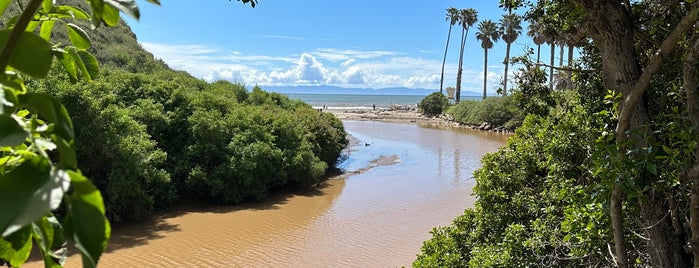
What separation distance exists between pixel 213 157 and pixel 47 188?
15.9 meters

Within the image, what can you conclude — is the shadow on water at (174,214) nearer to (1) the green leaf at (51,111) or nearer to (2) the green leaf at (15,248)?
(2) the green leaf at (15,248)

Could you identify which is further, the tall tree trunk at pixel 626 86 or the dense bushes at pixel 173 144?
Answer: the dense bushes at pixel 173 144

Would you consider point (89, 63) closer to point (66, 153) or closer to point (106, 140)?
point (66, 153)

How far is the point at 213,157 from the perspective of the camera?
15.8 metres

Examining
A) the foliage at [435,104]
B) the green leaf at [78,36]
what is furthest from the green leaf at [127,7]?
the foliage at [435,104]

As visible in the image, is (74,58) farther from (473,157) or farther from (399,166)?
(473,157)

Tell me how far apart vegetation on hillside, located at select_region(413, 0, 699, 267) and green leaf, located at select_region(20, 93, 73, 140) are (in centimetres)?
265

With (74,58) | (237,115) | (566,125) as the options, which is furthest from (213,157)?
(74,58)

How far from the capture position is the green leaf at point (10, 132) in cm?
49

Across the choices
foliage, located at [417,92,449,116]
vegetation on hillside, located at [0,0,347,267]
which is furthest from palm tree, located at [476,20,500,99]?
vegetation on hillside, located at [0,0,347,267]

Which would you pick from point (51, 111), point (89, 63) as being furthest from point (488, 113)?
point (51, 111)

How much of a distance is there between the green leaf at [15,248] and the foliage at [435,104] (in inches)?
2412

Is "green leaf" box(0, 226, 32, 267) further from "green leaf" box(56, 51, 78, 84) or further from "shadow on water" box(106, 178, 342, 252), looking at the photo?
"shadow on water" box(106, 178, 342, 252)

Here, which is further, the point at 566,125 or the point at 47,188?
the point at 566,125
